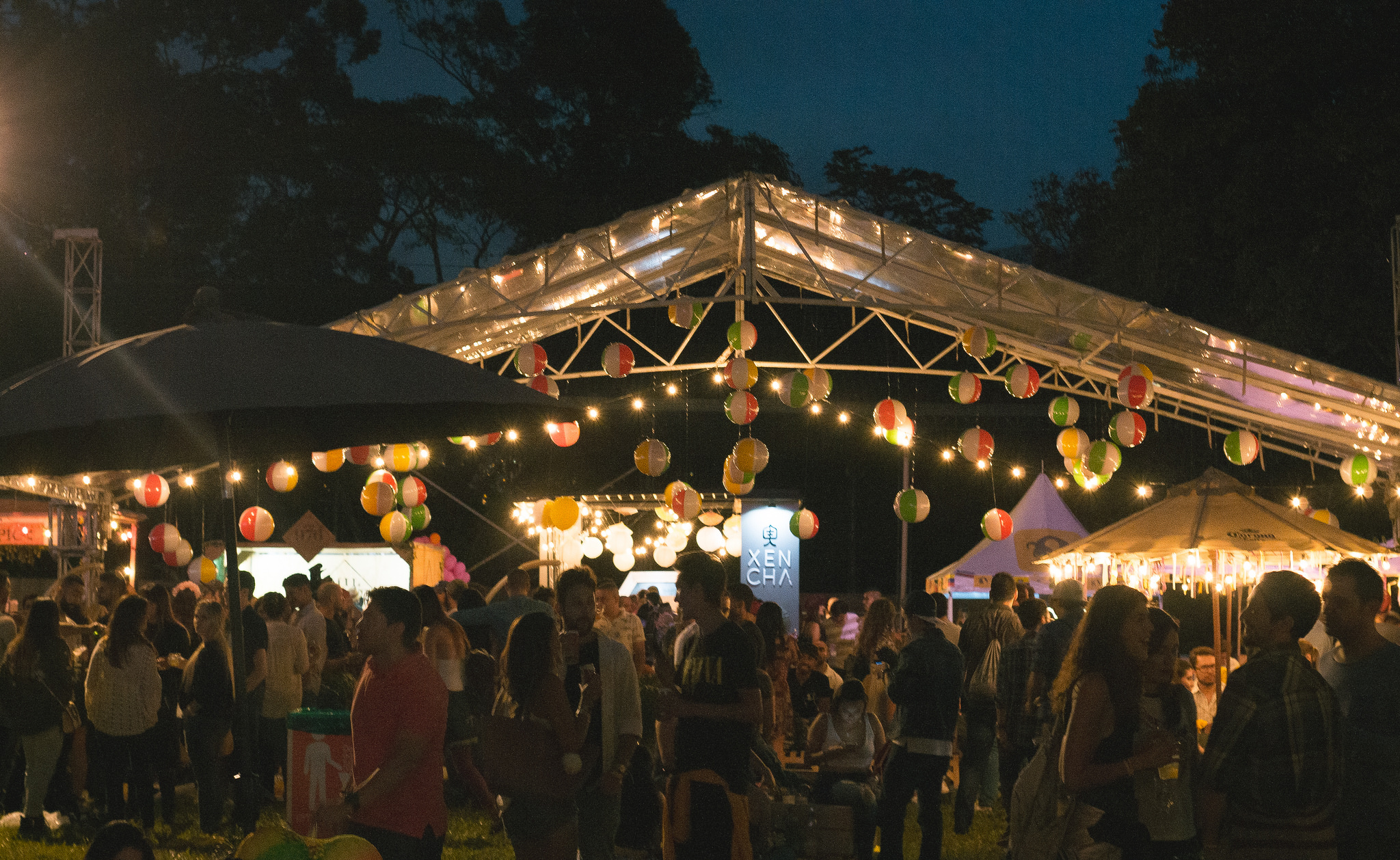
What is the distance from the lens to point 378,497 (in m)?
12.5

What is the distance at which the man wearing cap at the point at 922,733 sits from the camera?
620cm

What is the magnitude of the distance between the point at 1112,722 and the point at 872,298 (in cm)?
698

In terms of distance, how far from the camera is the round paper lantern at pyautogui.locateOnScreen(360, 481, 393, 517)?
12.5m

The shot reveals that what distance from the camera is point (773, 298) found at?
9.79 m

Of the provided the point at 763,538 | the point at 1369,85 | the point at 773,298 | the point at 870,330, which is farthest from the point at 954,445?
the point at 773,298

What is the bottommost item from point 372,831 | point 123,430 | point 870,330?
point 372,831

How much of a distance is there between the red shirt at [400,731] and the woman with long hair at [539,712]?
35cm

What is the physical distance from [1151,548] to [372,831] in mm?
7329

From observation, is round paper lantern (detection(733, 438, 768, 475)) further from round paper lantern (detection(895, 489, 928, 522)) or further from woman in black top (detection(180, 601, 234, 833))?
woman in black top (detection(180, 601, 234, 833))

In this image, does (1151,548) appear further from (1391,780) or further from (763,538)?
(763,538)

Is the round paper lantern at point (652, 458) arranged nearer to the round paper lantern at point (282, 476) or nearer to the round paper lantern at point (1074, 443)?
the round paper lantern at point (282, 476)

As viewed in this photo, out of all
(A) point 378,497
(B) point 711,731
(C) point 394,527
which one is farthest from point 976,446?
(B) point 711,731

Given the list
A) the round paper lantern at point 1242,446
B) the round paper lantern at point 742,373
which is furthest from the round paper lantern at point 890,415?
the round paper lantern at point 1242,446


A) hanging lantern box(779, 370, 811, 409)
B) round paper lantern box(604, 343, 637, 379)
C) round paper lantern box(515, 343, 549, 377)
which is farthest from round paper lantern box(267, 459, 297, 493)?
hanging lantern box(779, 370, 811, 409)
